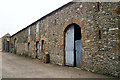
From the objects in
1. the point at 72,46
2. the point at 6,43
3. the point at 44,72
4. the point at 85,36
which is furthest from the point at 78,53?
the point at 6,43

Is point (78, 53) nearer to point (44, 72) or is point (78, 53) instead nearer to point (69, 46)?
point (69, 46)

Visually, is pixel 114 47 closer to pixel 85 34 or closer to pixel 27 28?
pixel 85 34

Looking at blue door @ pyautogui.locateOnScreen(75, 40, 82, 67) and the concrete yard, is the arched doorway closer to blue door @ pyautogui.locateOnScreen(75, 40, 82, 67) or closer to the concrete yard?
blue door @ pyautogui.locateOnScreen(75, 40, 82, 67)

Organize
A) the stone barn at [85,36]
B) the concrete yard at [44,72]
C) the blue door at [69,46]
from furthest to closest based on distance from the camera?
the blue door at [69,46]
the stone barn at [85,36]
the concrete yard at [44,72]

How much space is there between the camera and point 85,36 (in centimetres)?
662

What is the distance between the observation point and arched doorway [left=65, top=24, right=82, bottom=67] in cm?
753

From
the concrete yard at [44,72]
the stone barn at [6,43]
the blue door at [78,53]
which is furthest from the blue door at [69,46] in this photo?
the stone barn at [6,43]

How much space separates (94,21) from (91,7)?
0.90 m

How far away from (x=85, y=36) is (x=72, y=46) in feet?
5.13

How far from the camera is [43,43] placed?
11.4m

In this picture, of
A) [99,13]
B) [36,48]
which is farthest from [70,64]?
[36,48]

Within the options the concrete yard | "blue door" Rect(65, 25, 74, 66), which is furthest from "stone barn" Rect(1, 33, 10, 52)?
"blue door" Rect(65, 25, 74, 66)

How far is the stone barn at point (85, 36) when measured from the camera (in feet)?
17.7

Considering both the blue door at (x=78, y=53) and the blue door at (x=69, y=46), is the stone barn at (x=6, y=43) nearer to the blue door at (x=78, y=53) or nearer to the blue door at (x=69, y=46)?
the blue door at (x=69, y=46)
